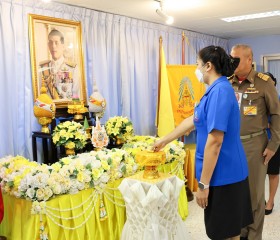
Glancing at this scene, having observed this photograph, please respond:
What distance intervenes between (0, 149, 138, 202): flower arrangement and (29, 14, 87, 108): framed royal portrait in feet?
2.93

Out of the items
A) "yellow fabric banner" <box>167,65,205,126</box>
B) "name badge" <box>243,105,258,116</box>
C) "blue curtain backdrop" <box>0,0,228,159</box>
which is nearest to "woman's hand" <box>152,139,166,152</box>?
"name badge" <box>243,105,258,116</box>

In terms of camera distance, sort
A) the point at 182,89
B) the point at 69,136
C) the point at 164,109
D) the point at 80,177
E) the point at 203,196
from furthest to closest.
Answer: the point at 182,89 < the point at 164,109 < the point at 69,136 < the point at 80,177 < the point at 203,196

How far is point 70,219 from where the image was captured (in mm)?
2404

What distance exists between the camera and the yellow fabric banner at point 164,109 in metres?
4.07

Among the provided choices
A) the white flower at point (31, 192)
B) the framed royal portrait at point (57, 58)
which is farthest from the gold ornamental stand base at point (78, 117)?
the white flower at point (31, 192)

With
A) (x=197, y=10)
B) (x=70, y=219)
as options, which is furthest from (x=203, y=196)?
(x=197, y=10)

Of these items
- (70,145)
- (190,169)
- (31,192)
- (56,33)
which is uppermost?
(56,33)

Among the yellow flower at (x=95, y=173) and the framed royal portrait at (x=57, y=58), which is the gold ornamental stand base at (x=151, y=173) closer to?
the yellow flower at (x=95, y=173)

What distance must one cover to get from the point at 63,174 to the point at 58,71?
1.36 meters

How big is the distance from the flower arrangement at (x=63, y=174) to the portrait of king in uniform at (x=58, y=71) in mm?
911

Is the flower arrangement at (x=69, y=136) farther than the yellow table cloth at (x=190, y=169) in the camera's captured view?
No

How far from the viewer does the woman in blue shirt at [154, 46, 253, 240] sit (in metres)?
1.71

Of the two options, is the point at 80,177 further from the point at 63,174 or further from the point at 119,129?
the point at 119,129

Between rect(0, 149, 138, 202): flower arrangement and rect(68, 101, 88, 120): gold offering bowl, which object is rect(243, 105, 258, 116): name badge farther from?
rect(68, 101, 88, 120): gold offering bowl
